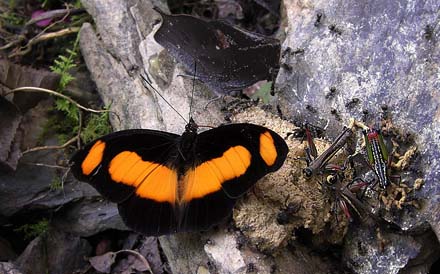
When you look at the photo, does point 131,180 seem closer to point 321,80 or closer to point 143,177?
point 143,177

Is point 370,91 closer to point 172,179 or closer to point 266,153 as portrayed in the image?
point 266,153

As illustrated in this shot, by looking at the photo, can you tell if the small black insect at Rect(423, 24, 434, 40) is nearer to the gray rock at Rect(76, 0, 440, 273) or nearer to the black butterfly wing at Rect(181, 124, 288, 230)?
the gray rock at Rect(76, 0, 440, 273)

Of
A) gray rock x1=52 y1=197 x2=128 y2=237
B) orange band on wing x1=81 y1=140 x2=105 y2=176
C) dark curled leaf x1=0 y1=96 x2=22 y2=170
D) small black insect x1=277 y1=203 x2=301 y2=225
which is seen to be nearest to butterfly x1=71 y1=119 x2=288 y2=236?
orange band on wing x1=81 y1=140 x2=105 y2=176

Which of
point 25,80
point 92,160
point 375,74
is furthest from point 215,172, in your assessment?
point 25,80

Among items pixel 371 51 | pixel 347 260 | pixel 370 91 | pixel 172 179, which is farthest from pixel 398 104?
pixel 172 179

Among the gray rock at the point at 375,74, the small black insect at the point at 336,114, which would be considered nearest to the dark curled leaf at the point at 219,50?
the gray rock at the point at 375,74

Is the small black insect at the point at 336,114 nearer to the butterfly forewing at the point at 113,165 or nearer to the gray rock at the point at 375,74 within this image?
the gray rock at the point at 375,74
